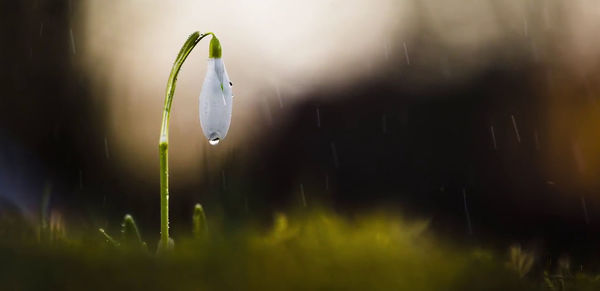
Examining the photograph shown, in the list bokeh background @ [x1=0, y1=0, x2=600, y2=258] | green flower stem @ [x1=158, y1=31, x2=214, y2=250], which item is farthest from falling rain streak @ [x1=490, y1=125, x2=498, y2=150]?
green flower stem @ [x1=158, y1=31, x2=214, y2=250]

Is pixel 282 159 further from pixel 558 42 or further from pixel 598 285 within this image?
pixel 598 285

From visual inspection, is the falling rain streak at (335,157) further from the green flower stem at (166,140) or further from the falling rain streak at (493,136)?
the green flower stem at (166,140)

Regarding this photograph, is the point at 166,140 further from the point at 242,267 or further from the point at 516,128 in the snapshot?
the point at 516,128

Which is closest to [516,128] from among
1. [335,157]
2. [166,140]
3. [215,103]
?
[335,157]

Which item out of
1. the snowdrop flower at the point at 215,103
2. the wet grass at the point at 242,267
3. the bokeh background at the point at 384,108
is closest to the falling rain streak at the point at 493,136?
the bokeh background at the point at 384,108

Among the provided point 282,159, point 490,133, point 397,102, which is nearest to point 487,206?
point 490,133

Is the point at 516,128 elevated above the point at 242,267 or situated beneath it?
situated beneath

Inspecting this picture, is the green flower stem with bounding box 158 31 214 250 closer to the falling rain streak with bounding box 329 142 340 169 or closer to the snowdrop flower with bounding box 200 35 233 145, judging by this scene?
the snowdrop flower with bounding box 200 35 233 145
